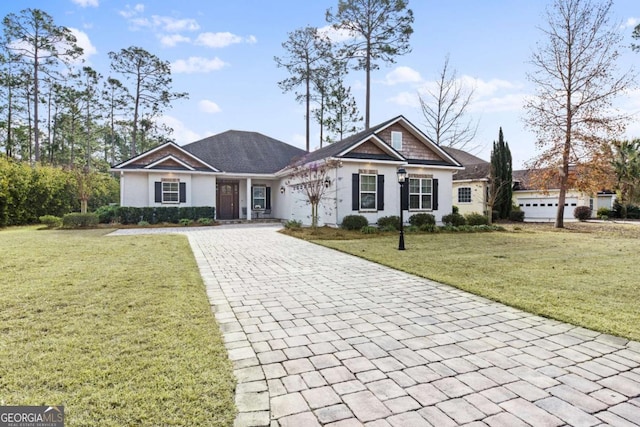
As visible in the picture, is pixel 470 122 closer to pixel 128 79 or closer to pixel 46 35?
pixel 128 79

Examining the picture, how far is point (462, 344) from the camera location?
11.0 ft

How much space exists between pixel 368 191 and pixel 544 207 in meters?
17.2

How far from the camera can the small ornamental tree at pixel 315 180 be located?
14.5 metres

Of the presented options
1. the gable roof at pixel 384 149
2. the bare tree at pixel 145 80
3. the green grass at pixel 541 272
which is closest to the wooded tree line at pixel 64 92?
the bare tree at pixel 145 80

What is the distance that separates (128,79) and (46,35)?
529 cm

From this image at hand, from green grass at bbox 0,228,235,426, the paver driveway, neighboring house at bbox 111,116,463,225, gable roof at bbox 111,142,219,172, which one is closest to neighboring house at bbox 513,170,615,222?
neighboring house at bbox 111,116,463,225

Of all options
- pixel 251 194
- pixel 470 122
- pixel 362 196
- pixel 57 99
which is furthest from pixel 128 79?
pixel 470 122

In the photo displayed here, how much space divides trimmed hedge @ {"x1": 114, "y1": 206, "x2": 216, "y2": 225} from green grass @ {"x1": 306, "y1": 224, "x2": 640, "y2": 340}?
9067 millimetres

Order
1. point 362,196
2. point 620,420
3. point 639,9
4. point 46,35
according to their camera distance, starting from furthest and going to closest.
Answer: point 46,35, point 362,196, point 639,9, point 620,420

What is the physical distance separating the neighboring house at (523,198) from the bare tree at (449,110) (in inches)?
105

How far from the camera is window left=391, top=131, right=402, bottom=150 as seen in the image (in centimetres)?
1695

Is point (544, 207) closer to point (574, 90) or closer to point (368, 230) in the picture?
point (574, 90)

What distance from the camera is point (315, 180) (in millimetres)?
15500

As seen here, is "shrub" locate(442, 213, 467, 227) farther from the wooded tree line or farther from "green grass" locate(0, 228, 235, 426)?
the wooded tree line
